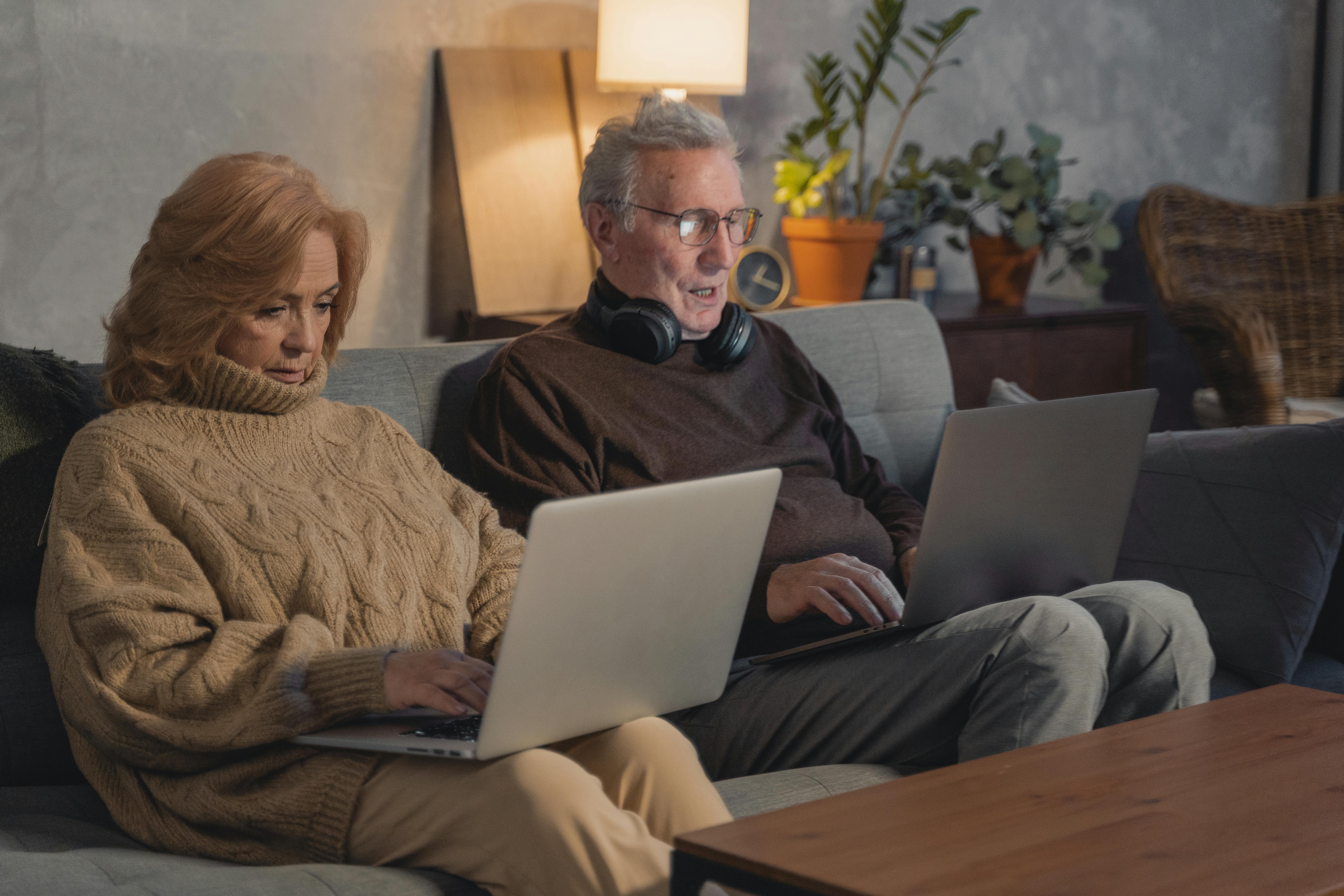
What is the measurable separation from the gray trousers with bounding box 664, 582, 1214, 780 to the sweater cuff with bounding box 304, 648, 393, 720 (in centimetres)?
50

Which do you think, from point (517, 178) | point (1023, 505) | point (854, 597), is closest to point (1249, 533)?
point (1023, 505)

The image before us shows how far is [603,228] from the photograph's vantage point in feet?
6.56

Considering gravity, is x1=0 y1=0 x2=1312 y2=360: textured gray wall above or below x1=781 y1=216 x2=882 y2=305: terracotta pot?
above

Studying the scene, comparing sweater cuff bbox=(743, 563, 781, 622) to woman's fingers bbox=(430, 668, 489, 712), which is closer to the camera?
woman's fingers bbox=(430, 668, 489, 712)

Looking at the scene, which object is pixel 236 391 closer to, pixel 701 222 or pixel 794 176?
pixel 701 222

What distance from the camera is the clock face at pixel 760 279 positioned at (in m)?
3.26

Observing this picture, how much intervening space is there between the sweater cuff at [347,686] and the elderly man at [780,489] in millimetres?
488

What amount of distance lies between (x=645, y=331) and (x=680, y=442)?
0.54 feet

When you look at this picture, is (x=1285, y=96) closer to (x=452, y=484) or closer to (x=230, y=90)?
(x=230, y=90)

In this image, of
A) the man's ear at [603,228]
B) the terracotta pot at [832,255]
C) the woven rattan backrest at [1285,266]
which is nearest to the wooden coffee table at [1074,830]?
the man's ear at [603,228]

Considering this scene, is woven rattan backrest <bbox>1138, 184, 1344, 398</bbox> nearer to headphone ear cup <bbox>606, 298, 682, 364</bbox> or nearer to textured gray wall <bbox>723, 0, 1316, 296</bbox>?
textured gray wall <bbox>723, 0, 1316, 296</bbox>

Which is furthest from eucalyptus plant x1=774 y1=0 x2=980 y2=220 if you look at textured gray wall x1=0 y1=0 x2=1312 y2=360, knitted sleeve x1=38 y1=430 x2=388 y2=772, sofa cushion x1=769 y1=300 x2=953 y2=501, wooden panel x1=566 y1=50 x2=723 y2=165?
knitted sleeve x1=38 y1=430 x2=388 y2=772

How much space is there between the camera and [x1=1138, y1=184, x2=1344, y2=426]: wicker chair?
3648 millimetres

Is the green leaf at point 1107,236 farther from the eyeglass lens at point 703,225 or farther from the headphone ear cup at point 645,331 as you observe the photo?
the headphone ear cup at point 645,331
